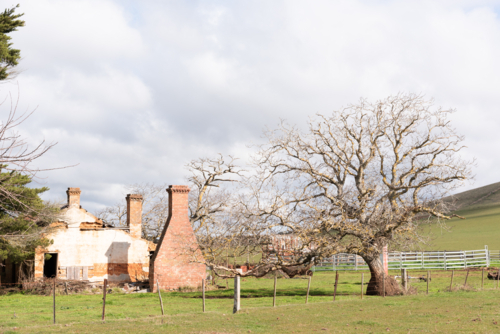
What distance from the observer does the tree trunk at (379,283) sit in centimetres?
2086

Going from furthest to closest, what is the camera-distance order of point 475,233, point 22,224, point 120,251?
point 475,233 → point 120,251 → point 22,224

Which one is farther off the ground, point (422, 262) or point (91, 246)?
point (91, 246)

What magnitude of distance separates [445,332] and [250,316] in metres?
5.95

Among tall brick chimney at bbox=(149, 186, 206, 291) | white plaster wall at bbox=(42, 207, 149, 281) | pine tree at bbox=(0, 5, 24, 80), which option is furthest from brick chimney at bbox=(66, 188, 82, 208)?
pine tree at bbox=(0, 5, 24, 80)

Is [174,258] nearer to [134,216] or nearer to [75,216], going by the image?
[134,216]

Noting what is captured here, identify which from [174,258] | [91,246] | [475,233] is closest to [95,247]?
[91,246]

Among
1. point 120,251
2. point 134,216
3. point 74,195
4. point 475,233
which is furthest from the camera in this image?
point 475,233

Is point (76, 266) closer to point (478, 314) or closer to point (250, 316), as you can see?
point (250, 316)

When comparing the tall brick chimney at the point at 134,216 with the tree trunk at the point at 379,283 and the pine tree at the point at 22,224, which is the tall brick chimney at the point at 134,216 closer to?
the pine tree at the point at 22,224

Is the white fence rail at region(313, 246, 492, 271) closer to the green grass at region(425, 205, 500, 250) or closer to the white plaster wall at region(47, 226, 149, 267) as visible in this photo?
the green grass at region(425, 205, 500, 250)

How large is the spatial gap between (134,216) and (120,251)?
241cm

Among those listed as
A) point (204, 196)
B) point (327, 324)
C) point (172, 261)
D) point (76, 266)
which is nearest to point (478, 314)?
point (327, 324)

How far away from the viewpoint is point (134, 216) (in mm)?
30547

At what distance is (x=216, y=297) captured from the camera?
76.6 ft
